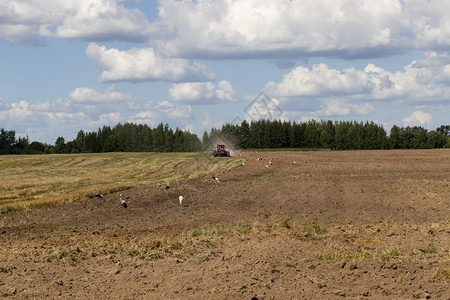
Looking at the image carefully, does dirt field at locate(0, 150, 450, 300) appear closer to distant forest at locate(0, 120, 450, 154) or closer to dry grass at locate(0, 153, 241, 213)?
dry grass at locate(0, 153, 241, 213)

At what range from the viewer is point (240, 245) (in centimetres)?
1348

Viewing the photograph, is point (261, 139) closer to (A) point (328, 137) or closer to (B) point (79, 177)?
(A) point (328, 137)

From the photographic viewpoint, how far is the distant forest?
430 ft

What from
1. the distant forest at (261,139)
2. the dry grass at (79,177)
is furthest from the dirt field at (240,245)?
the distant forest at (261,139)

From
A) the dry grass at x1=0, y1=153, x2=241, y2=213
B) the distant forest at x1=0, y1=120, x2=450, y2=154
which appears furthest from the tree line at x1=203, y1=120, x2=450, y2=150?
the dry grass at x1=0, y1=153, x2=241, y2=213

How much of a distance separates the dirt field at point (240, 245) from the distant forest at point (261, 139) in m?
99.3

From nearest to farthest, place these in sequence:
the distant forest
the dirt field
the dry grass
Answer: the dirt field, the dry grass, the distant forest

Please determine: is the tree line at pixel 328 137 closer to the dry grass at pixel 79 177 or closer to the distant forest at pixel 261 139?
the distant forest at pixel 261 139

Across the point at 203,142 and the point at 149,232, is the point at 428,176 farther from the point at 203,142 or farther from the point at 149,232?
the point at 203,142

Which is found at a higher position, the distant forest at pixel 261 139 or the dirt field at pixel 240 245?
the distant forest at pixel 261 139

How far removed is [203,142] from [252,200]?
294ft

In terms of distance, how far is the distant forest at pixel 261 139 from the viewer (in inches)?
5157

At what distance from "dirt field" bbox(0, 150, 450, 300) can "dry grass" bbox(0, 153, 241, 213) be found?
3.30 meters

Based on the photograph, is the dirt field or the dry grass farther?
the dry grass
